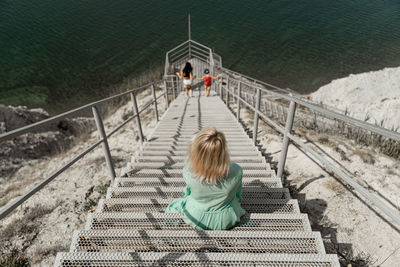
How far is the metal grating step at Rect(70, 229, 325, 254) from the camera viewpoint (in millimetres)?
1635

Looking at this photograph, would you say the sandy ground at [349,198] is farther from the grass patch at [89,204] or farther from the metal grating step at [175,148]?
the grass patch at [89,204]

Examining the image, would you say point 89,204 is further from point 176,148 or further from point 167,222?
point 167,222

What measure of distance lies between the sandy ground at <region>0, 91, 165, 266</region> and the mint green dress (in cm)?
188

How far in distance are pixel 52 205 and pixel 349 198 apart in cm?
434

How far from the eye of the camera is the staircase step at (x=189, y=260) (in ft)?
4.64

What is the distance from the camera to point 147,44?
20953mm

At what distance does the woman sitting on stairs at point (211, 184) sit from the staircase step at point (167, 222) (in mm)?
96

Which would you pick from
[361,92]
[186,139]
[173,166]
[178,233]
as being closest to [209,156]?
[178,233]

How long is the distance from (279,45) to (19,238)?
24765 mm

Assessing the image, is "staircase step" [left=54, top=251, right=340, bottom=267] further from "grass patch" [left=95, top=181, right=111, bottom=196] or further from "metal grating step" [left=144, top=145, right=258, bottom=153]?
"metal grating step" [left=144, top=145, right=258, bottom=153]

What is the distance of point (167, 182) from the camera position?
2.61 meters

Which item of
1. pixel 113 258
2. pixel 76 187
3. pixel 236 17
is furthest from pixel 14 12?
pixel 113 258

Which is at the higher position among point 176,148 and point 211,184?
point 211,184

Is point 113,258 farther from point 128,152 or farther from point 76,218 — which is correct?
point 128,152
